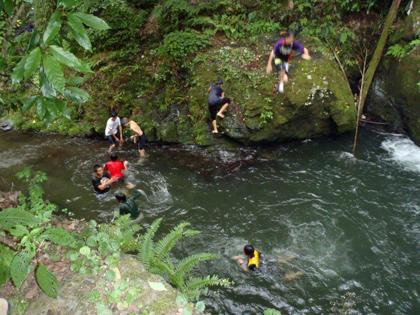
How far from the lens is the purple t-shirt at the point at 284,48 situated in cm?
888

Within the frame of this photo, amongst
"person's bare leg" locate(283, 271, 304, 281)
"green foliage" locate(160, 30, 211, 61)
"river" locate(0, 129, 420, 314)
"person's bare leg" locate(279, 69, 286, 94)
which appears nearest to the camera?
"river" locate(0, 129, 420, 314)

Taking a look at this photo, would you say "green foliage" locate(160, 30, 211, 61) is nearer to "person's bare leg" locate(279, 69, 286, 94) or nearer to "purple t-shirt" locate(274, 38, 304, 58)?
"purple t-shirt" locate(274, 38, 304, 58)

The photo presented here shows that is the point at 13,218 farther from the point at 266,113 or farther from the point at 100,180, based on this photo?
the point at 266,113

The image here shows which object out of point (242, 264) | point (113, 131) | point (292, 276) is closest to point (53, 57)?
point (242, 264)

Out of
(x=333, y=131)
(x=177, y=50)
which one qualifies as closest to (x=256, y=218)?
(x=333, y=131)

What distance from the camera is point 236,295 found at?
6.09 meters

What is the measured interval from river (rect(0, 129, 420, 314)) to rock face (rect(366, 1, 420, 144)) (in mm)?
649

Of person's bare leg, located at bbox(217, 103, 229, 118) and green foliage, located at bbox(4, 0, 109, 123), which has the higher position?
green foliage, located at bbox(4, 0, 109, 123)

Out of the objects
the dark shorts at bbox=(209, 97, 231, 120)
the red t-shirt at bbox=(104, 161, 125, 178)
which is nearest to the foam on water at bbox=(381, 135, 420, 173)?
the dark shorts at bbox=(209, 97, 231, 120)

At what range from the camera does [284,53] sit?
930cm

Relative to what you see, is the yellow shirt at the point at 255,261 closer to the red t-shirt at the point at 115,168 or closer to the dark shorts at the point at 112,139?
the red t-shirt at the point at 115,168

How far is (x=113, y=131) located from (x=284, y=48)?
6.14 meters

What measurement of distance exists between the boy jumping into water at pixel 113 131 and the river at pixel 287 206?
0.59 meters

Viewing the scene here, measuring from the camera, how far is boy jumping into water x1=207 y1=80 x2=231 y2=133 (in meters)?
9.80
